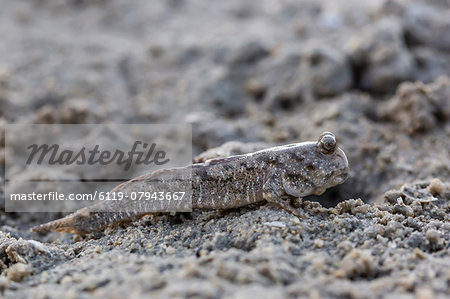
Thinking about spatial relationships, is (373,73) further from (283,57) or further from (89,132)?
(89,132)

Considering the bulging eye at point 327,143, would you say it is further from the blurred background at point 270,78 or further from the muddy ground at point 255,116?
the blurred background at point 270,78

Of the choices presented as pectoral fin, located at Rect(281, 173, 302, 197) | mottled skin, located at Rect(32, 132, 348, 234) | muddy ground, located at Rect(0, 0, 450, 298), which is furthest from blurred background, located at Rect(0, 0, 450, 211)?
pectoral fin, located at Rect(281, 173, 302, 197)

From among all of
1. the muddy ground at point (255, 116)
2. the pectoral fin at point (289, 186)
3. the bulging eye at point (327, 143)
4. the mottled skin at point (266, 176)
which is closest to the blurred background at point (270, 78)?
the muddy ground at point (255, 116)

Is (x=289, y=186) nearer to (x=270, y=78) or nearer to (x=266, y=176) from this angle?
(x=266, y=176)

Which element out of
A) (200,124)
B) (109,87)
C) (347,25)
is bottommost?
(200,124)

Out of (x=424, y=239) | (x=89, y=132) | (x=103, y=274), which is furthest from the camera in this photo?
(x=89, y=132)

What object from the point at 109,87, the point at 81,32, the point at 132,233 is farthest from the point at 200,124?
the point at 81,32
